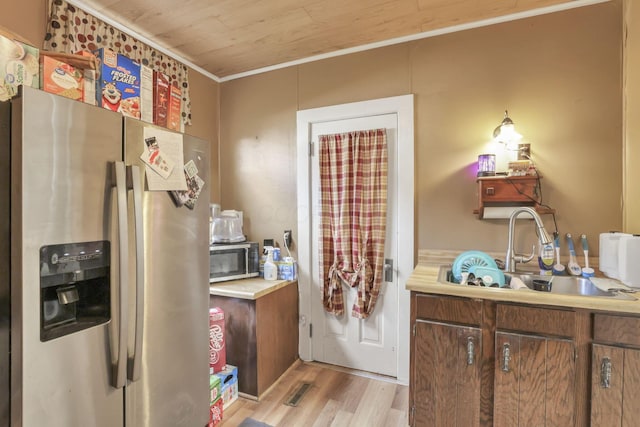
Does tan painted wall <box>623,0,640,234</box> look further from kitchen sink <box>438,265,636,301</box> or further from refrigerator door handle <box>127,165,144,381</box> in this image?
refrigerator door handle <box>127,165,144,381</box>

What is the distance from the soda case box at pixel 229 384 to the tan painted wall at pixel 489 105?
109 centimetres

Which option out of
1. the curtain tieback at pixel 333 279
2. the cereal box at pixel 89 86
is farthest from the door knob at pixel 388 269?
the cereal box at pixel 89 86

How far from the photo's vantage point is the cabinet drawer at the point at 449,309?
1582 millimetres

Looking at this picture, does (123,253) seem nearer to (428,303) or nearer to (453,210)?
(428,303)

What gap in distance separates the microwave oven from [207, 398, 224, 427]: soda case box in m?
0.80

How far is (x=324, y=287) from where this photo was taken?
8.30 ft

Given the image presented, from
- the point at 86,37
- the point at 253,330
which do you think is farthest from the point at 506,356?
the point at 86,37

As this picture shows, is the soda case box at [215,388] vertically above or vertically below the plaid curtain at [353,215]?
below

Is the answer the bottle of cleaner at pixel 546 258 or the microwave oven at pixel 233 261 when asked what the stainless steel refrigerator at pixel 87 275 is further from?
the bottle of cleaner at pixel 546 258

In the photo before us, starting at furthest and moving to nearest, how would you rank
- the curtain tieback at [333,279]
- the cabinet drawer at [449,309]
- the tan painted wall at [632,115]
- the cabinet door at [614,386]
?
the curtain tieback at [333,279] → the tan painted wall at [632,115] → the cabinet drawer at [449,309] → the cabinet door at [614,386]

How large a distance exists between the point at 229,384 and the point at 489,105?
8.41ft

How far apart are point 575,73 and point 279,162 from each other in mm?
2152

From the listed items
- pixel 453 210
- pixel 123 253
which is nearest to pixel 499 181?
pixel 453 210

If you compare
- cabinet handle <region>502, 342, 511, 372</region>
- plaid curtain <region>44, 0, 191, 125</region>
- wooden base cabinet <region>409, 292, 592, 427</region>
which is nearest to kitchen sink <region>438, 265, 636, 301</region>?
wooden base cabinet <region>409, 292, 592, 427</region>
